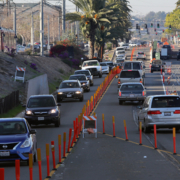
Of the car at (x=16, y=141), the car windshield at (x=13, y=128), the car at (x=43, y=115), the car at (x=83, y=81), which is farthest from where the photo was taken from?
the car at (x=83, y=81)

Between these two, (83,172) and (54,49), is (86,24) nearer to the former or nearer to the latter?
(54,49)

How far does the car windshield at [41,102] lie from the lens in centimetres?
2370

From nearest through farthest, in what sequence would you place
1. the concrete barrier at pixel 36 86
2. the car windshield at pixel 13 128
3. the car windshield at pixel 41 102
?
the car windshield at pixel 13 128 → the car windshield at pixel 41 102 → the concrete barrier at pixel 36 86

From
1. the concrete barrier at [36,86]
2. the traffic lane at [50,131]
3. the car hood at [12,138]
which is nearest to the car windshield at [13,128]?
the car hood at [12,138]

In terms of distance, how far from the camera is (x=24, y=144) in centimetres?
1256

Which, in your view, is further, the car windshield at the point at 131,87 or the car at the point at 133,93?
the car windshield at the point at 131,87

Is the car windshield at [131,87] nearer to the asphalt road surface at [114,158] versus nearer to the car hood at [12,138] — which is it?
the asphalt road surface at [114,158]

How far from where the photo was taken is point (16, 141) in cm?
1258

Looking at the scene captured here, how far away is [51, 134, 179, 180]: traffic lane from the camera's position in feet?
36.2

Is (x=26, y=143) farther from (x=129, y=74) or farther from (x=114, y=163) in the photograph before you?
(x=129, y=74)

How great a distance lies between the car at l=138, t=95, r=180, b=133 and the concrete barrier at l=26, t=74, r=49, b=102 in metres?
15.3

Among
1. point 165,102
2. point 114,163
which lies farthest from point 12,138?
point 165,102

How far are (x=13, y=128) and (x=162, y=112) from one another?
7.89 m

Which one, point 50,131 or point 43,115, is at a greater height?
point 43,115
